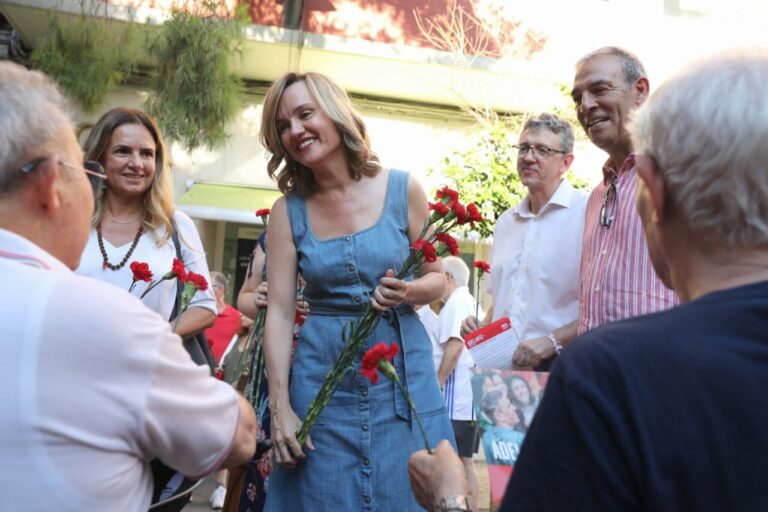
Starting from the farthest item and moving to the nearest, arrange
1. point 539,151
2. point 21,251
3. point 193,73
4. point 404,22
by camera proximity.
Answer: point 404,22 < point 193,73 < point 539,151 < point 21,251

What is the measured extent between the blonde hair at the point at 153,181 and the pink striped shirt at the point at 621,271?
190 centimetres

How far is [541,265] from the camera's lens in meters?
4.24

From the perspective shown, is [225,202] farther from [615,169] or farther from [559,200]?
[615,169]

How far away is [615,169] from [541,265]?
1050mm

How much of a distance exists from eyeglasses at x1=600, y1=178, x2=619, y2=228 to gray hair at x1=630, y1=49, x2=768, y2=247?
1842 millimetres

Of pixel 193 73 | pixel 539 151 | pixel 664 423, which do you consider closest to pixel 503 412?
pixel 664 423

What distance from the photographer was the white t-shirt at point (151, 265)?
11.5 feet

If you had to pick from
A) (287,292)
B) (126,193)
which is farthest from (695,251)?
(126,193)

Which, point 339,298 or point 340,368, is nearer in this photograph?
point 340,368

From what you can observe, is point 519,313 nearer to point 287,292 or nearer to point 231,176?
point 287,292

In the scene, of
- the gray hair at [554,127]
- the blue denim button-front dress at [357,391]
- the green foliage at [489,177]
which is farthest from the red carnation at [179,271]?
the green foliage at [489,177]

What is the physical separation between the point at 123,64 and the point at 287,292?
9900mm

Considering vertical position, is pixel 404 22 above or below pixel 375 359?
above

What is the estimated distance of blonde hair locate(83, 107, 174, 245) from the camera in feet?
12.1
